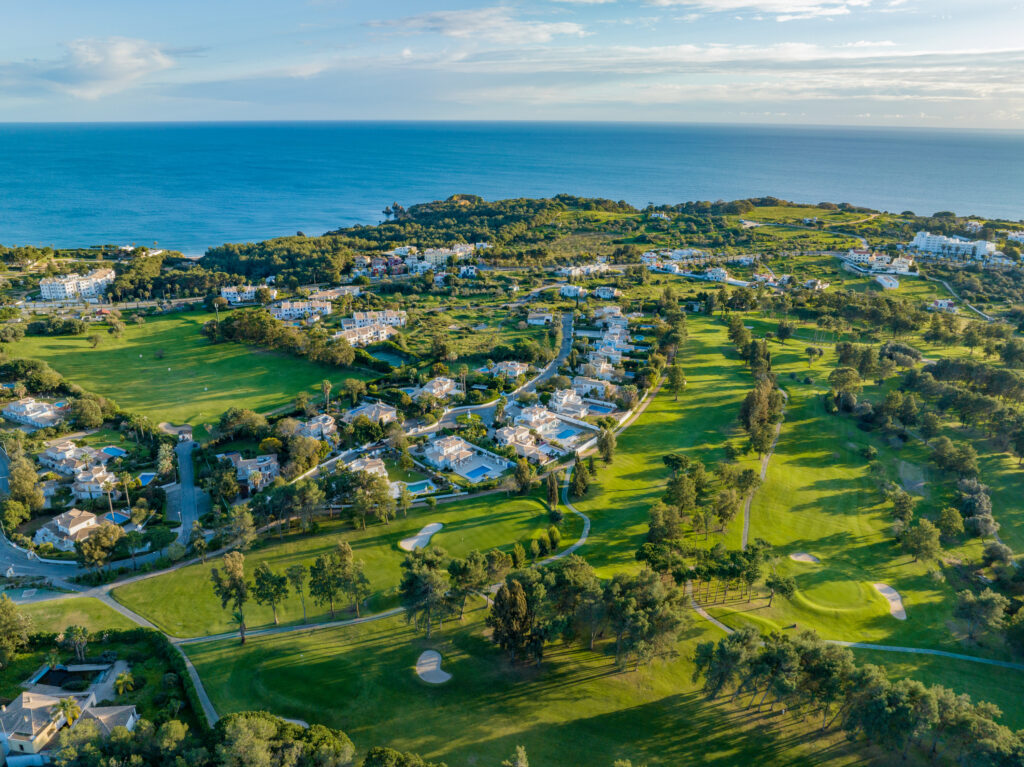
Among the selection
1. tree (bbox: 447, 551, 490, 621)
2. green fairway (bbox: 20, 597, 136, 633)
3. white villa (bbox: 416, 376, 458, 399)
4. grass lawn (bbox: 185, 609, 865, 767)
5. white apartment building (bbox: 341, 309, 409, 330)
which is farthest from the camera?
white apartment building (bbox: 341, 309, 409, 330)

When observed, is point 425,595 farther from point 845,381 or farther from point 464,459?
point 845,381

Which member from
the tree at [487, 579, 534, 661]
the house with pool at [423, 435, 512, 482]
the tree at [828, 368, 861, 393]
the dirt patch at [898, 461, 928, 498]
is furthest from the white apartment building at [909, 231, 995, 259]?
the tree at [487, 579, 534, 661]

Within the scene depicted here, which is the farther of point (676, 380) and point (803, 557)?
point (676, 380)

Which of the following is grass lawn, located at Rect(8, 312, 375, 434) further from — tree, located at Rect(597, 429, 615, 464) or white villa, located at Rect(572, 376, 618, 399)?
tree, located at Rect(597, 429, 615, 464)

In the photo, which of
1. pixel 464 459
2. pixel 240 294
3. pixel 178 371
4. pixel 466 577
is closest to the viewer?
pixel 466 577

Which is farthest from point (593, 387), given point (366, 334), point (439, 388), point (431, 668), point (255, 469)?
point (431, 668)

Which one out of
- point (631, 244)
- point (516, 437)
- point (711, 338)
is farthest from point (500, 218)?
point (516, 437)

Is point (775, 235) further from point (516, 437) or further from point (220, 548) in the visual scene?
point (220, 548)
